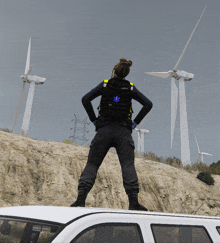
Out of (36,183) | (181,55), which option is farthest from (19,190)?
(181,55)

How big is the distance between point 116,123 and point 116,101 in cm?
33

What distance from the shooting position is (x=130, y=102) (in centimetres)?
418

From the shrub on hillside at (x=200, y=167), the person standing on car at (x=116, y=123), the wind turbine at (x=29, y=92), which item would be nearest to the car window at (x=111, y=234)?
the person standing on car at (x=116, y=123)

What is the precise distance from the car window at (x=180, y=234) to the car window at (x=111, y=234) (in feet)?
0.61

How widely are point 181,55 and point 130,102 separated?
876 inches

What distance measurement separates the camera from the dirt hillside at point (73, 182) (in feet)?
37.9

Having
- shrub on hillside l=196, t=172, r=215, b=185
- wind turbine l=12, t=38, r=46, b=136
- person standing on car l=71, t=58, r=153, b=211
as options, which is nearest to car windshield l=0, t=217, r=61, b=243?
person standing on car l=71, t=58, r=153, b=211

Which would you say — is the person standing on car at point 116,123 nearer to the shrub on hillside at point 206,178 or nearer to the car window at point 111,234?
the car window at point 111,234

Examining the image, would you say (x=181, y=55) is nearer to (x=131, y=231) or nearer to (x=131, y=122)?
(x=131, y=122)

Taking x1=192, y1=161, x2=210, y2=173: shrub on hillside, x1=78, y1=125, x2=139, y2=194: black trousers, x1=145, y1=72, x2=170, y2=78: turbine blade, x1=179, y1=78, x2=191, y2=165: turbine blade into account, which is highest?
x1=145, y1=72, x2=170, y2=78: turbine blade

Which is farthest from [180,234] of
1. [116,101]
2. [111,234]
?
[116,101]

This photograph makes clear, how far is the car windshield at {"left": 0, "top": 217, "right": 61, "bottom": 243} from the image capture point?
1.78m

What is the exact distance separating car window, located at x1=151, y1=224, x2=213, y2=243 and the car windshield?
2.66 feet

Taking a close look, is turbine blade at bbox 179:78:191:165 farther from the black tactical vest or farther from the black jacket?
the black tactical vest
